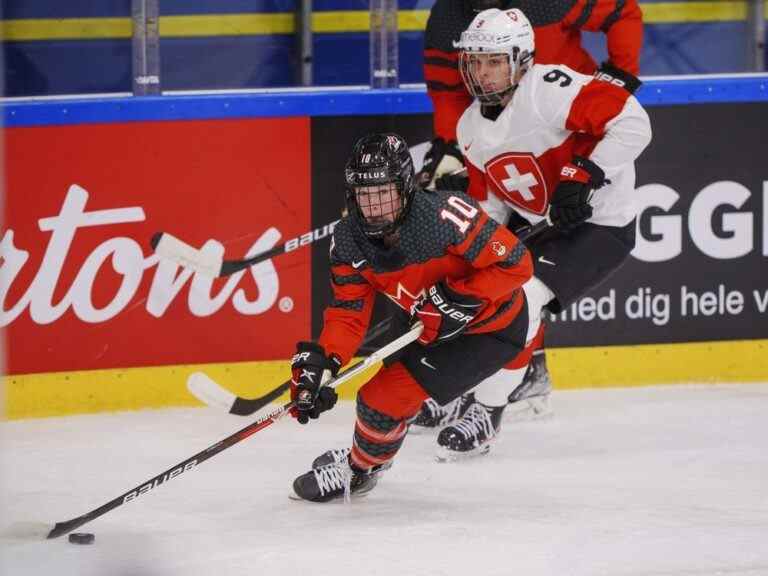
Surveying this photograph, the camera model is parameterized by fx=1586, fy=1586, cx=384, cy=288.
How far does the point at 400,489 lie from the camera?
167 inches

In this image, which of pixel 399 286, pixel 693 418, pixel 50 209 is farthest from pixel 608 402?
pixel 50 209

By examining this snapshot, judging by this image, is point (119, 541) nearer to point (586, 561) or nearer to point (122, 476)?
point (122, 476)

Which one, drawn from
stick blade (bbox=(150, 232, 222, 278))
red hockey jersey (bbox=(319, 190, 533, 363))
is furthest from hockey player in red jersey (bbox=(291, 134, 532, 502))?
stick blade (bbox=(150, 232, 222, 278))

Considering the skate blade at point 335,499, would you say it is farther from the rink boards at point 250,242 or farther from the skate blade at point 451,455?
the rink boards at point 250,242

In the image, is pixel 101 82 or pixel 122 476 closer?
pixel 122 476

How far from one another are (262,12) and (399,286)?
7.48 ft

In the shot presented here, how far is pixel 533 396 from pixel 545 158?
2.87 feet

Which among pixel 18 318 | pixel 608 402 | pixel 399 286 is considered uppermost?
pixel 399 286

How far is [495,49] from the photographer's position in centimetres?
432

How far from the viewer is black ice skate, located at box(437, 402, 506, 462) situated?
4.49 metres

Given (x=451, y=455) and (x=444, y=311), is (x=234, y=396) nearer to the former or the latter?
(x=451, y=455)

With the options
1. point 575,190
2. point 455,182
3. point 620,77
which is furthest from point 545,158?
point 620,77

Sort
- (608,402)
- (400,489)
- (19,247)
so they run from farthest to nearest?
(608,402) < (19,247) < (400,489)

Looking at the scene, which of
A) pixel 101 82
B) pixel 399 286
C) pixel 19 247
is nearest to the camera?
pixel 399 286
